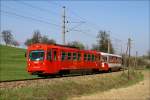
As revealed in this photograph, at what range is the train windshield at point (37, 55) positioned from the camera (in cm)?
3195

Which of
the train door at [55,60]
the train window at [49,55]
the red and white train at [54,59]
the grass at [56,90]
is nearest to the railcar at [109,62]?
the red and white train at [54,59]

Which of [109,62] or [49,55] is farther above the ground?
[49,55]

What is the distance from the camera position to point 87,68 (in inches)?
1641

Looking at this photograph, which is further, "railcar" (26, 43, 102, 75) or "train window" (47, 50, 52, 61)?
"train window" (47, 50, 52, 61)

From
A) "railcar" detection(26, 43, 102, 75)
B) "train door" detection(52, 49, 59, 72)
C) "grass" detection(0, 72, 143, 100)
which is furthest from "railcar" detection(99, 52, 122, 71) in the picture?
"train door" detection(52, 49, 59, 72)

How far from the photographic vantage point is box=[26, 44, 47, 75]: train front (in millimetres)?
31719

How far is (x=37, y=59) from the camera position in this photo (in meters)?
32.2

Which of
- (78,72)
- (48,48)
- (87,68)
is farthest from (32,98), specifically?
(87,68)

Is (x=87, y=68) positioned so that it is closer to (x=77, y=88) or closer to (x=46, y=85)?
(x=77, y=88)

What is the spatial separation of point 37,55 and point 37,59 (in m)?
0.39

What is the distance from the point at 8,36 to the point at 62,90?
9770cm

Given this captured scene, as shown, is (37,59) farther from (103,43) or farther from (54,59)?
(103,43)

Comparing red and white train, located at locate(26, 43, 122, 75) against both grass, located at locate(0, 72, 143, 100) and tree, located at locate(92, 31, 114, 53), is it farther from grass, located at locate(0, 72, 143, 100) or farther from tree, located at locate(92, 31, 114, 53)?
tree, located at locate(92, 31, 114, 53)

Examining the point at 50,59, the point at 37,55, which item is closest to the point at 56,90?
the point at 50,59
